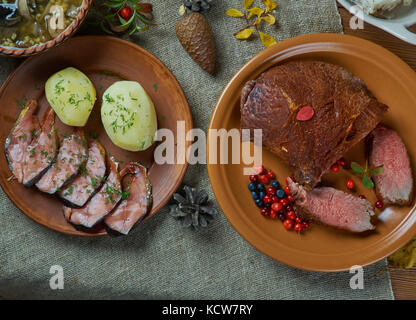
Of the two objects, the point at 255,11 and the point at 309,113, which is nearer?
the point at 309,113

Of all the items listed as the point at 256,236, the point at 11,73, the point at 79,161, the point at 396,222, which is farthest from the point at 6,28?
the point at 396,222

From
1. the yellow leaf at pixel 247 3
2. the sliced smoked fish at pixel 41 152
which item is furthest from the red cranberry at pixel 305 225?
the sliced smoked fish at pixel 41 152

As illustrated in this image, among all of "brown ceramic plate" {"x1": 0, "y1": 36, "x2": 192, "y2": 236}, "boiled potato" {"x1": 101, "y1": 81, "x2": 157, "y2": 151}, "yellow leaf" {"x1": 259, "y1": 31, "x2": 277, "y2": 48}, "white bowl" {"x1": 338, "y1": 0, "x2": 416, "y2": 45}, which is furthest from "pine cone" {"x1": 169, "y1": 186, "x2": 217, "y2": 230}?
"white bowl" {"x1": 338, "y1": 0, "x2": 416, "y2": 45}

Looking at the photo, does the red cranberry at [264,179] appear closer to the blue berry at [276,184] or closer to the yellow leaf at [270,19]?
the blue berry at [276,184]

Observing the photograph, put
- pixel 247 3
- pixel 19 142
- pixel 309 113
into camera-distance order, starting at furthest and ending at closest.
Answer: pixel 247 3, pixel 19 142, pixel 309 113

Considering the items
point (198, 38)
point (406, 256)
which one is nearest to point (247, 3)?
point (198, 38)

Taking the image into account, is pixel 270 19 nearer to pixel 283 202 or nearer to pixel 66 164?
pixel 283 202

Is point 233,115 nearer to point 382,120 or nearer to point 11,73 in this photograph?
point 382,120

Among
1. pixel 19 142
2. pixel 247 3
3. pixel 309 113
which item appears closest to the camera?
pixel 309 113
